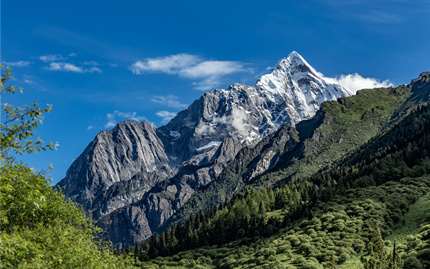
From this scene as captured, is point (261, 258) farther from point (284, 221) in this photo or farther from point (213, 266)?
point (284, 221)

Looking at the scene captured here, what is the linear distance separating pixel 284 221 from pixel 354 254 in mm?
55233

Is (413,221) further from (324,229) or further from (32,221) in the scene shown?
(32,221)

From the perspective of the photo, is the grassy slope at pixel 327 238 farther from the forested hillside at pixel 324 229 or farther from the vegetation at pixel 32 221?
the vegetation at pixel 32 221

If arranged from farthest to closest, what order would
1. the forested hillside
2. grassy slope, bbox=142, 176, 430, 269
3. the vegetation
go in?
1. grassy slope, bbox=142, 176, 430, 269
2. the forested hillside
3. the vegetation

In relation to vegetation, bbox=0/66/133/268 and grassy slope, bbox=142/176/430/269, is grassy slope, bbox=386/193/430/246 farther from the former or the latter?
vegetation, bbox=0/66/133/268

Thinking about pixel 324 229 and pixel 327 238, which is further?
pixel 324 229

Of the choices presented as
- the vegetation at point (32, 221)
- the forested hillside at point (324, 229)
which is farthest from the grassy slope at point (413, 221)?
the vegetation at point (32, 221)

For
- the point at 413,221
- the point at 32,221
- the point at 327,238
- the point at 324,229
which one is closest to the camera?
the point at 32,221

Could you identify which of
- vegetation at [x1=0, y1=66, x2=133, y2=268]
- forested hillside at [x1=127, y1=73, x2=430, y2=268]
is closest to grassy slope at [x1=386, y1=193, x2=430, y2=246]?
forested hillside at [x1=127, y1=73, x2=430, y2=268]

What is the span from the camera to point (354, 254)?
7838 centimetres

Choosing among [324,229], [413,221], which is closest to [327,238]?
[324,229]

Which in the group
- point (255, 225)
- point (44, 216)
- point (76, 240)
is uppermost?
point (44, 216)

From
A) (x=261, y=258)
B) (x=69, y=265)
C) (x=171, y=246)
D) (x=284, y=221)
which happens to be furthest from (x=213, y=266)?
(x=69, y=265)

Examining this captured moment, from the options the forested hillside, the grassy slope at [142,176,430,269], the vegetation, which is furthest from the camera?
the grassy slope at [142,176,430,269]
